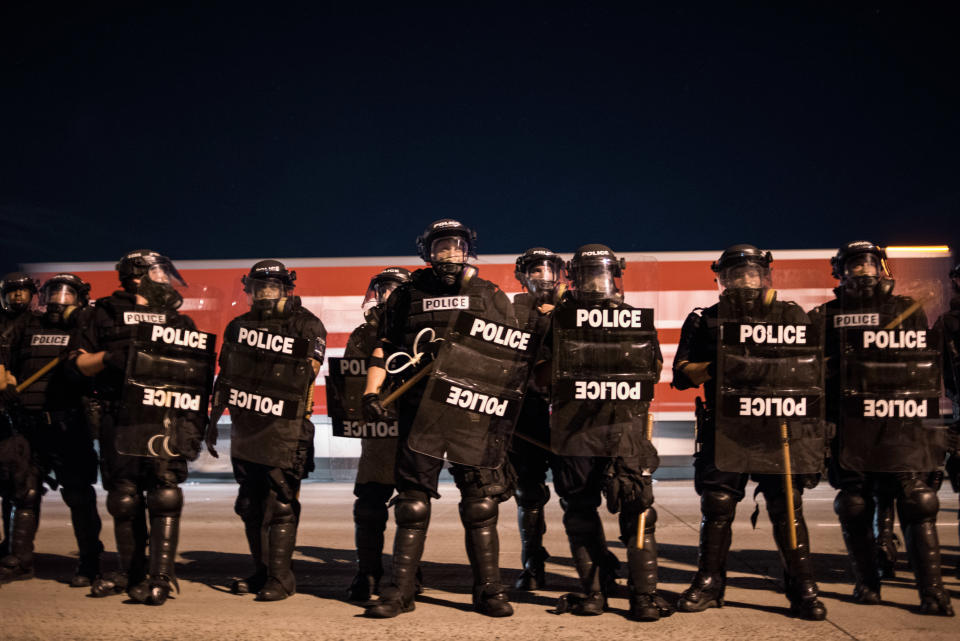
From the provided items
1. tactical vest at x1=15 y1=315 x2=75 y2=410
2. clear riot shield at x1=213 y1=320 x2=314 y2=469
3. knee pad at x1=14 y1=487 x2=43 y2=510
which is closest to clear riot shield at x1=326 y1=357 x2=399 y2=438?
clear riot shield at x1=213 y1=320 x2=314 y2=469

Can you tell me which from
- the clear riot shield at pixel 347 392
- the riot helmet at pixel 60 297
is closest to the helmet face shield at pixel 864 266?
the clear riot shield at pixel 347 392

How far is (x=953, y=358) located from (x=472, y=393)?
3236 mm

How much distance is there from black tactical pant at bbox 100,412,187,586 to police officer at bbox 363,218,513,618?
1354 millimetres

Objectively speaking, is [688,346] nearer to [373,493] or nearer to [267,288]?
[373,493]

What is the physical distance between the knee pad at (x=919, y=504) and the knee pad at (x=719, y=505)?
3.10 feet

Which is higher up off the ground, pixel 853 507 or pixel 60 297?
pixel 60 297

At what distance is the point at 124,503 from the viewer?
5184mm

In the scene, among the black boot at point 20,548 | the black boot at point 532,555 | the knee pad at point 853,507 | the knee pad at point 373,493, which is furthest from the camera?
the black boot at point 20,548

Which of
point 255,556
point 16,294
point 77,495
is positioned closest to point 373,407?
point 255,556

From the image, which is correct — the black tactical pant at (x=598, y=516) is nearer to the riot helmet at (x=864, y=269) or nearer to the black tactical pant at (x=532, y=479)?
the black tactical pant at (x=532, y=479)

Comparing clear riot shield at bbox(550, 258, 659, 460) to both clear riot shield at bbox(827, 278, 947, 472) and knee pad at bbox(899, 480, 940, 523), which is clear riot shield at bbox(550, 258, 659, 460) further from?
knee pad at bbox(899, 480, 940, 523)

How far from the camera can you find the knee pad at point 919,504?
4.71 metres

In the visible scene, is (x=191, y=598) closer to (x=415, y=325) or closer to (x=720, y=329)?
(x=415, y=325)

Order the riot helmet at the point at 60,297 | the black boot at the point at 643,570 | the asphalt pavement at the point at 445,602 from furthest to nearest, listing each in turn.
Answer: the riot helmet at the point at 60,297 < the black boot at the point at 643,570 < the asphalt pavement at the point at 445,602
